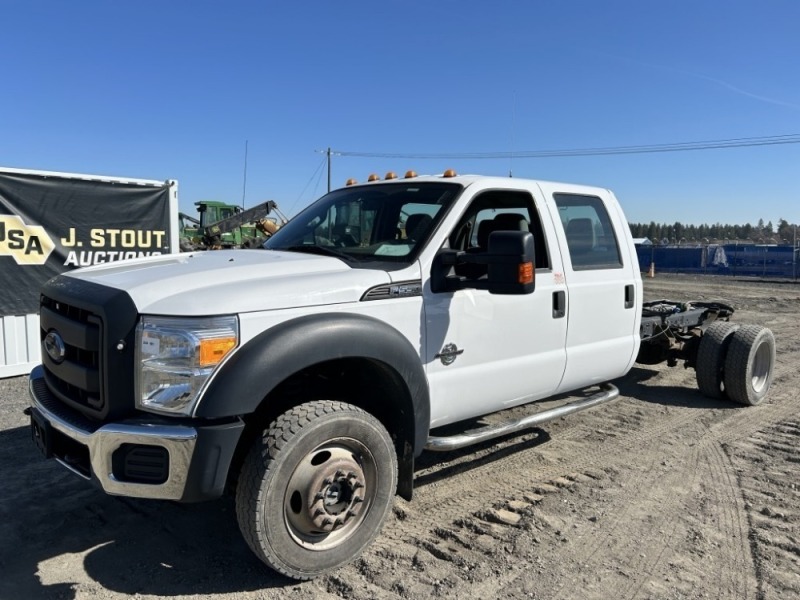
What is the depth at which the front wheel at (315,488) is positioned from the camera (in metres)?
2.77

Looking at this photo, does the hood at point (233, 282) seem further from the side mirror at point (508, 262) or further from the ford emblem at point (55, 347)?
the side mirror at point (508, 262)

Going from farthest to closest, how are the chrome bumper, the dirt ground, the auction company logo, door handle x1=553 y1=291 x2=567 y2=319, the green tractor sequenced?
A: the green tractor < the auction company logo < door handle x1=553 y1=291 x2=567 y2=319 < the dirt ground < the chrome bumper

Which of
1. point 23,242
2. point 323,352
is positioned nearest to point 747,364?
point 323,352

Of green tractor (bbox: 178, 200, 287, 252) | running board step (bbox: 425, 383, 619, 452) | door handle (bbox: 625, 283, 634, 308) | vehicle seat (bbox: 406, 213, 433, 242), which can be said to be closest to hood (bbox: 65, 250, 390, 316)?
vehicle seat (bbox: 406, 213, 433, 242)

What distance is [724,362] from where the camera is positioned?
6.39 metres

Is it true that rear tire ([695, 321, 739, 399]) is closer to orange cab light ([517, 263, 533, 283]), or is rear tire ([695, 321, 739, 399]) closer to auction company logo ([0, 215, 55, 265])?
orange cab light ([517, 263, 533, 283])

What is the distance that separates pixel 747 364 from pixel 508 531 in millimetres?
3969

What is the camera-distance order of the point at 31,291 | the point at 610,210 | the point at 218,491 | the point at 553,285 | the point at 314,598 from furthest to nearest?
the point at 31,291
the point at 610,210
the point at 553,285
the point at 314,598
the point at 218,491

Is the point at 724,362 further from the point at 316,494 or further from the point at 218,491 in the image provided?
the point at 218,491

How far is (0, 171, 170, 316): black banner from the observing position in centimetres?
745

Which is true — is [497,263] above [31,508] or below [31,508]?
above

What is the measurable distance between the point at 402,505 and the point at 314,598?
109cm

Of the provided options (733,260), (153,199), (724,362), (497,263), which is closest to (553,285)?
(497,263)

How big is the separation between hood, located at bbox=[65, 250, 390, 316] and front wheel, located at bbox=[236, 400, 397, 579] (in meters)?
0.55
